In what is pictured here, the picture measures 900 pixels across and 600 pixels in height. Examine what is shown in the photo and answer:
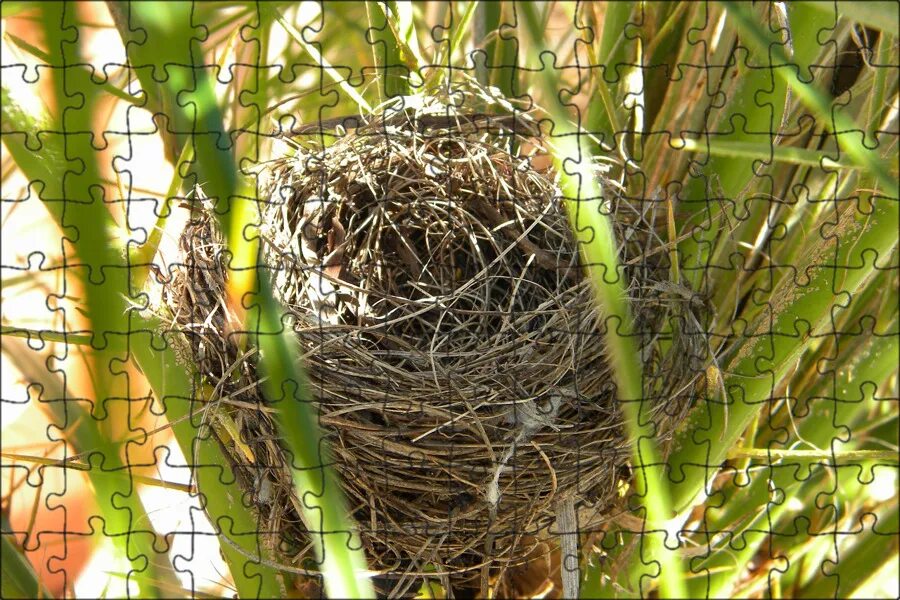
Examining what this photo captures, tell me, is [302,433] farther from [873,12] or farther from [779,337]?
[779,337]

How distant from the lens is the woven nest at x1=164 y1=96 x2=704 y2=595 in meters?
0.64

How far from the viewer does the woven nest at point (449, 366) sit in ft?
2.09

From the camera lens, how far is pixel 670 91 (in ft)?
2.33

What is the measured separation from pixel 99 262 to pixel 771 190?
54 cm

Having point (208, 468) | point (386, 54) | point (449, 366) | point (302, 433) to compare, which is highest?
point (386, 54)

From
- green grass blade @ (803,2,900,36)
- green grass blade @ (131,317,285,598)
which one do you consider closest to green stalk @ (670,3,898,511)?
green grass blade @ (803,2,900,36)

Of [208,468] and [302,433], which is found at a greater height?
[208,468]

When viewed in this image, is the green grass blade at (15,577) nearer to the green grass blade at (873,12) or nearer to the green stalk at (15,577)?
the green stalk at (15,577)

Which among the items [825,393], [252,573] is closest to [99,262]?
[252,573]

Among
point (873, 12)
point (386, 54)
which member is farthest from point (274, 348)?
point (386, 54)
